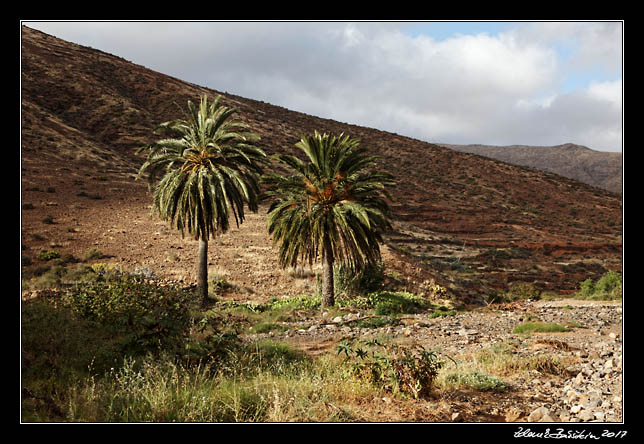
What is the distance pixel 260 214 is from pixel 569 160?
450 ft

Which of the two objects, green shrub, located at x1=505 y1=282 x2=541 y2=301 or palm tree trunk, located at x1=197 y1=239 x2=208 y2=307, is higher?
palm tree trunk, located at x1=197 y1=239 x2=208 y2=307

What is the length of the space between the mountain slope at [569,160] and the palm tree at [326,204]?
122495 mm

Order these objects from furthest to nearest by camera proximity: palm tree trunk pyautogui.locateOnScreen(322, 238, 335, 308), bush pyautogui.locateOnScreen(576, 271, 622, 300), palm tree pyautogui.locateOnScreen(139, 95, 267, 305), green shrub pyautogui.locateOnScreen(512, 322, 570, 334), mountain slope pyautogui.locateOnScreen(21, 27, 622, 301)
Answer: mountain slope pyautogui.locateOnScreen(21, 27, 622, 301)
bush pyautogui.locateOnScreen(576, 271, 622, 300)
palm tree trunk pyautogui.locateOnScreen(322, 238, 335, 308)
palm tree pyautogui.locateOnScreen(139, 95, 267, 305)
green shrub pyautogui.locateOnScreen(512, 322, 570, 334)

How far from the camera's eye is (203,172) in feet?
56.0

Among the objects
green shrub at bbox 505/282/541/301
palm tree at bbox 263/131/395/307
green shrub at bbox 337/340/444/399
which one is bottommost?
green shrub at bbox 505/282/541/301

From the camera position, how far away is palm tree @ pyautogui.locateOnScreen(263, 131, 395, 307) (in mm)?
17297

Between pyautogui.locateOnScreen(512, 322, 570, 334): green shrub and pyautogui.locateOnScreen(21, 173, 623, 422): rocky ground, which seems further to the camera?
pyautogui.locateOnScreen(512, 322, 570, 334): green shrub

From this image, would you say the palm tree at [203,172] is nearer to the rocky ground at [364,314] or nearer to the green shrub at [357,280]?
the rocky ground at [364,314]

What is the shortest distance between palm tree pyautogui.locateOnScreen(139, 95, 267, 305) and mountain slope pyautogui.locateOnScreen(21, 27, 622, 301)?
591cm

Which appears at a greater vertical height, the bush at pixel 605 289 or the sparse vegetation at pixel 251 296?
the sparse vegetation at pixel 251 296

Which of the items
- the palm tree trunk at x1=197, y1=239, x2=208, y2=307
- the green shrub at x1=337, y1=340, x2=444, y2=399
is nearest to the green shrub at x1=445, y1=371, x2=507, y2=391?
the green shrub at x1=337, y1=340, x2=444, y2=399

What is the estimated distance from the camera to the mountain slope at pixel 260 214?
26473mm
